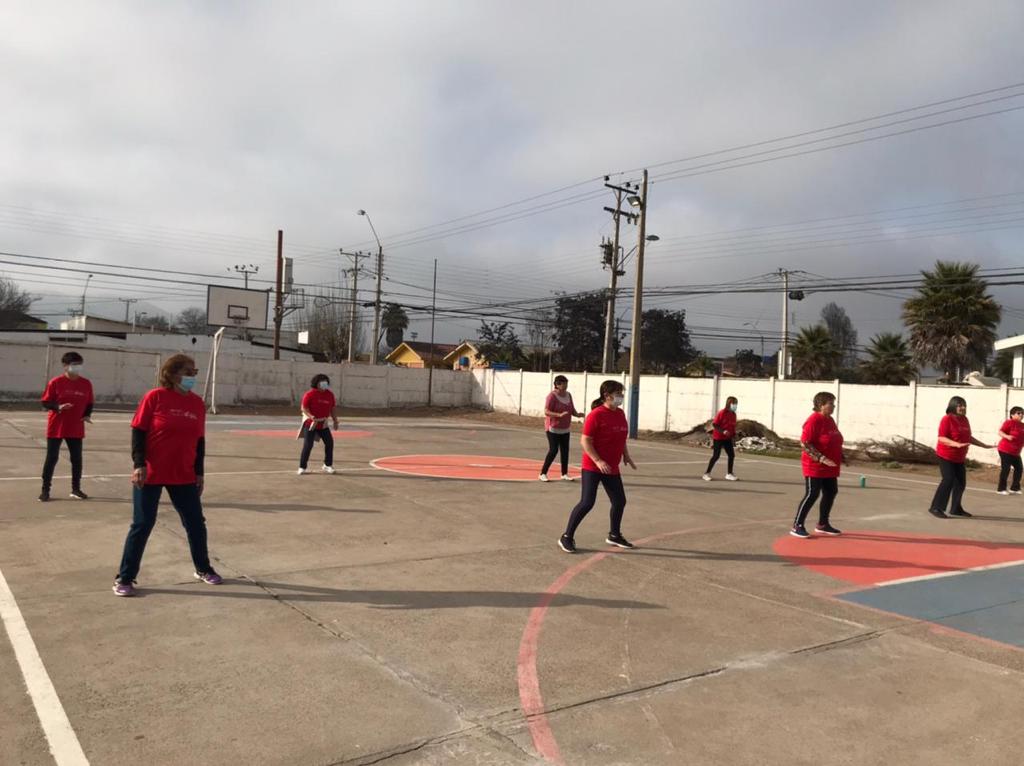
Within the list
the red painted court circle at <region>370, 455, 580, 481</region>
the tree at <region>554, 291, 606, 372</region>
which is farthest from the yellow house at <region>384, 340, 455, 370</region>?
the red painted court circle at <region>370, 455, 580, 481</region>

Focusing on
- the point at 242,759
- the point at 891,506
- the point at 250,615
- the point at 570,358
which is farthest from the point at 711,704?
the point at 570,358

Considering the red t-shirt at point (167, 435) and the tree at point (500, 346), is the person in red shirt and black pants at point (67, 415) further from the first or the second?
the tree at point (500, 346)

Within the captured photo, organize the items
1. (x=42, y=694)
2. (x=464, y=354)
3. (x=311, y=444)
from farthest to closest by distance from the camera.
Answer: (x=464, y=354) → (x=311, y=444) → (x=42, y=694)

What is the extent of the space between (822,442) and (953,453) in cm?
318

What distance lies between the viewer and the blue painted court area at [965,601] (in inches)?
229

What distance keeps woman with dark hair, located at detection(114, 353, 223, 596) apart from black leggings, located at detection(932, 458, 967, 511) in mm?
9875

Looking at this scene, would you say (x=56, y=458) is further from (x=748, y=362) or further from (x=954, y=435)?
(x=748, y=362)

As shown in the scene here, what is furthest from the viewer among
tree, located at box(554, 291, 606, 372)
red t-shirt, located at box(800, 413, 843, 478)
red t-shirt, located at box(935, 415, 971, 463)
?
tree, located at box(554, 291, 606, 372)

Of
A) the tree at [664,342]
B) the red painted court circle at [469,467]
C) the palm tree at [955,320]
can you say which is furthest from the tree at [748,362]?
the red painted court circle at [469,467]

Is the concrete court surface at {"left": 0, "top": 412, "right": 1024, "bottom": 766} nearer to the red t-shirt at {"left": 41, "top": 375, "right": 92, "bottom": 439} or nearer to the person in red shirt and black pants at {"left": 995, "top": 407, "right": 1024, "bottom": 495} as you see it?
the red t-shirt at {"left": 41, "top": 375, "right": 92, "bottom": 439}

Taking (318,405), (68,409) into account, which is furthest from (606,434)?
(68,409)

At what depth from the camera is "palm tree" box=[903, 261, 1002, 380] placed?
30703 mm

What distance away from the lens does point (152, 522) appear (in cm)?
596

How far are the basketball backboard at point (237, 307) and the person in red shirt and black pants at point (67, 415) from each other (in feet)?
96.8
